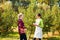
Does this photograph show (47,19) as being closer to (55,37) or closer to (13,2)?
(55,37)

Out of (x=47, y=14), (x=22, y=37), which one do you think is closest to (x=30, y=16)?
(x=47, y=14)

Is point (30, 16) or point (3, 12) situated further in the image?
point (3, 12)

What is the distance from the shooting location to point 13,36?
17453 mm

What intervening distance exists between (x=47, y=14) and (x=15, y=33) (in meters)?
2.99

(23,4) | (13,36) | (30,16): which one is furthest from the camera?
(23,4)

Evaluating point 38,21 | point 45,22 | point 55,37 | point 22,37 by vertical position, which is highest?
point 38,21

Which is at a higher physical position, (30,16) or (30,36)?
(30,16)

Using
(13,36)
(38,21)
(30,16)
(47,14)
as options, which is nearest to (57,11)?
(47,14)

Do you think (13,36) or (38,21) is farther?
(13,36)

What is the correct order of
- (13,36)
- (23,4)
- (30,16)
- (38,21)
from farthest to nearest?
(23,4)
(13,36)
(30,16)
(38,21)

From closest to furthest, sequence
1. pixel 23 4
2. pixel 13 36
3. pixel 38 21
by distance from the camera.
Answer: pixel 38 21, pixel 13 36, pixel 23 4

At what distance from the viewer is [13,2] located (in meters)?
19.2

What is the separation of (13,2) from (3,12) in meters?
2.05

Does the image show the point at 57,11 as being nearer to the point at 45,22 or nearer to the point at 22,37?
the point at 45,22
